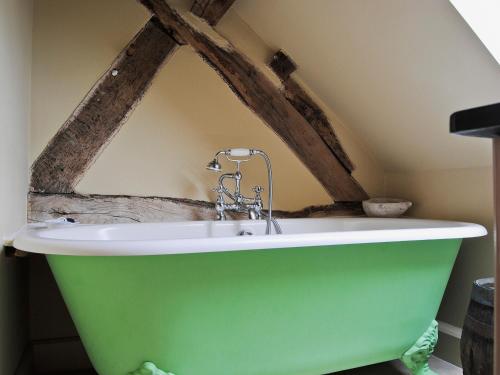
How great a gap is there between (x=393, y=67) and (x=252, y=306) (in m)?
1.28

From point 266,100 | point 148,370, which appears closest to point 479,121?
point 148,370

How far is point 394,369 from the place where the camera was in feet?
6.34

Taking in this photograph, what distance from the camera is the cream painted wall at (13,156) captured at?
1376 mm

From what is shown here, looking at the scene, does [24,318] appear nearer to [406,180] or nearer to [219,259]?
[219,259]

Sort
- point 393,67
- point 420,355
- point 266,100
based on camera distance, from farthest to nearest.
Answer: point 266,100, point 393,67, point 420,355

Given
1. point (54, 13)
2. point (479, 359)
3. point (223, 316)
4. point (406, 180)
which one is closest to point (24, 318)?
point (223, 316)

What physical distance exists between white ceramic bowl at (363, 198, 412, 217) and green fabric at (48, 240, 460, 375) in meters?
0.62

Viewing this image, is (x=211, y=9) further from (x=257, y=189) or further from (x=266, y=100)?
(x=257, y=189)

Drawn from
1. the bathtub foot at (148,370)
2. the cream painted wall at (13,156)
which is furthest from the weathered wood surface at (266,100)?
the bathtub foot at (148,370)

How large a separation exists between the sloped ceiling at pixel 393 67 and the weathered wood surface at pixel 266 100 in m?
0.20

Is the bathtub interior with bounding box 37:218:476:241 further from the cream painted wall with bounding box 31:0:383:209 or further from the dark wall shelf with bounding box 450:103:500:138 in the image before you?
the dark wall shelf with bounding box 450:103:500:138

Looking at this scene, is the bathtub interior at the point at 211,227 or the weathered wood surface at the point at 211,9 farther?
the weathered wood surface at the point at 211,9

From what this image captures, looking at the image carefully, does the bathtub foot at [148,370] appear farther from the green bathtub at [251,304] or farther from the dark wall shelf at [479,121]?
the dark wall shelf at [479,121]

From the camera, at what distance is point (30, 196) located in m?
1.92
